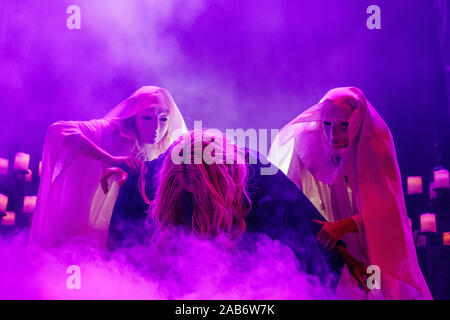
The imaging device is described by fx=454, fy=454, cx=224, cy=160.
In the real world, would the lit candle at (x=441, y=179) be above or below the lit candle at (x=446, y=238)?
above

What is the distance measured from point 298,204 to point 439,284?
898 millimetres

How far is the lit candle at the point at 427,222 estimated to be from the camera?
2.58m

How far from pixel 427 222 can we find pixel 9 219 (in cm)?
236

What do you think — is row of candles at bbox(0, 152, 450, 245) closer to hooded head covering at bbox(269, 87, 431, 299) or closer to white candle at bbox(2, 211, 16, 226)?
white candle at bbox(2, 211, 16, 226)

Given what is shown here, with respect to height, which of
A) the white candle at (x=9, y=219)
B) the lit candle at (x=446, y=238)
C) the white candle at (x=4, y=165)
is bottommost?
the lit candle at (x=446, y=238)

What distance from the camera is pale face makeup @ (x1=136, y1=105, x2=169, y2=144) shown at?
2.25 meters

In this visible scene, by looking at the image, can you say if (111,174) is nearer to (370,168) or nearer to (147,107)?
(147,107)

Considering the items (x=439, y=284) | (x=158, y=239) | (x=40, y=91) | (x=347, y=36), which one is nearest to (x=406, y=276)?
(x=439, y=284)

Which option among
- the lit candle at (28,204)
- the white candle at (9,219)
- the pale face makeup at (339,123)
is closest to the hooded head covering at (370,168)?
the pale face makeup at (339,123)

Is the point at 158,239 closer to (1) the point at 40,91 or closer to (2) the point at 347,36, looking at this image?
(1) the point at 40,91

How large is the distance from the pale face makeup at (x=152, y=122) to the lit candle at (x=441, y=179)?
150 cm

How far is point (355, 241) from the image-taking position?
2.02 m

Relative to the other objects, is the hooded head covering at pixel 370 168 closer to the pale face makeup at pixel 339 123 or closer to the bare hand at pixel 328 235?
the pale face makeup at pixel 339 123

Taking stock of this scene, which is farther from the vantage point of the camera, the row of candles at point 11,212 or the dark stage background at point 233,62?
the row of candles at point 11,212
